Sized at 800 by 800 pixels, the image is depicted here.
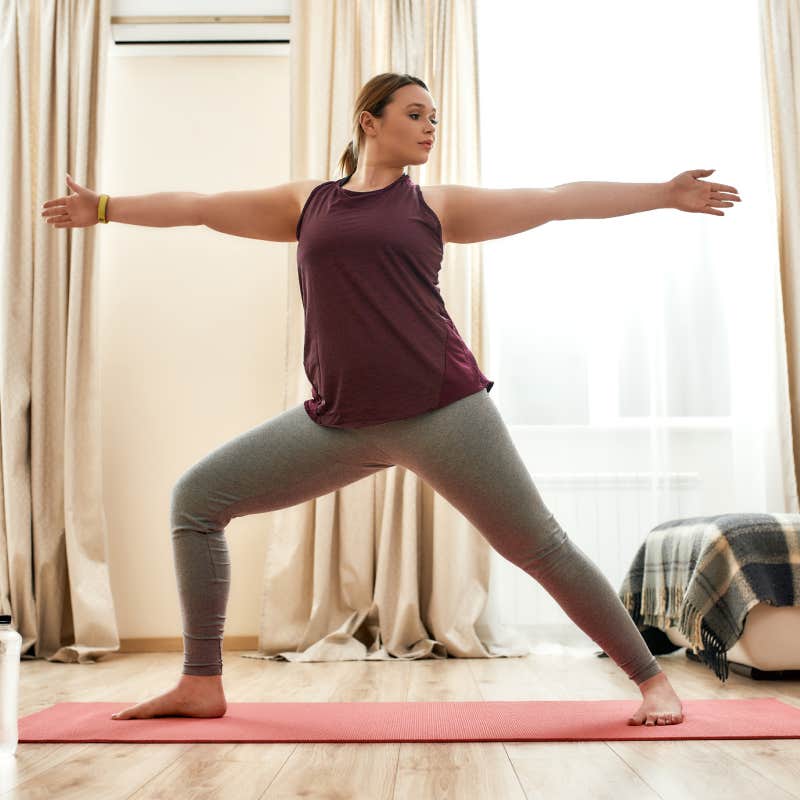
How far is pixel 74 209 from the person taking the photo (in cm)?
204

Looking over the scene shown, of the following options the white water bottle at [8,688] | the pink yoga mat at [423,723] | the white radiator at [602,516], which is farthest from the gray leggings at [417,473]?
the white radiator at [602,516]

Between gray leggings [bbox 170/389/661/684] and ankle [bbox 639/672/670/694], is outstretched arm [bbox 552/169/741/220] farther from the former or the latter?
ankle [bbox 639/672/670/694]

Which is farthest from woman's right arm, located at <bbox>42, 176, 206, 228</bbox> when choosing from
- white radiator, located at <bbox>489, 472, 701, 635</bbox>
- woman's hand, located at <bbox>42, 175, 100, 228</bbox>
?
white radiator, located at <bbox>489, 472, 701, 635</bbox>

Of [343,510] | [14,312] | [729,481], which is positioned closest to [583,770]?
[343,510]

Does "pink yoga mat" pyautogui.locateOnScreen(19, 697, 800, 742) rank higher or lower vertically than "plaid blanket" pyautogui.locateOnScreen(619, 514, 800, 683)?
lower

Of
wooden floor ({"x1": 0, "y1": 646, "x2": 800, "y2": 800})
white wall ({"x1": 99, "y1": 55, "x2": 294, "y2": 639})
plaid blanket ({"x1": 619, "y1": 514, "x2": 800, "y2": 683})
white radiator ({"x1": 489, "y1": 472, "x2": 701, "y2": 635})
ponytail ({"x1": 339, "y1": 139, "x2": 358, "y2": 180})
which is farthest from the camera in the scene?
white wall ({"x1": 99, "y1": 55, "x2": 294, "y2": 639})

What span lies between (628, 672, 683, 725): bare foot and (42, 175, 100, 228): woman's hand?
150 centimetres

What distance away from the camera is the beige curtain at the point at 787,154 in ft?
11.6

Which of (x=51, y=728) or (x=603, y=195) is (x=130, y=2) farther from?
(x=51, y=728)

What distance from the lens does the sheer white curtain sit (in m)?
3.47

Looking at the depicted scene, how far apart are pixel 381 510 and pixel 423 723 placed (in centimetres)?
159

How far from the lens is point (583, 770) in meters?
1.50

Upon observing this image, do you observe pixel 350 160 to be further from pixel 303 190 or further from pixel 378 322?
pixel 378 322

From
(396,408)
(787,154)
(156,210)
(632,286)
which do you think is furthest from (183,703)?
(787,154)
